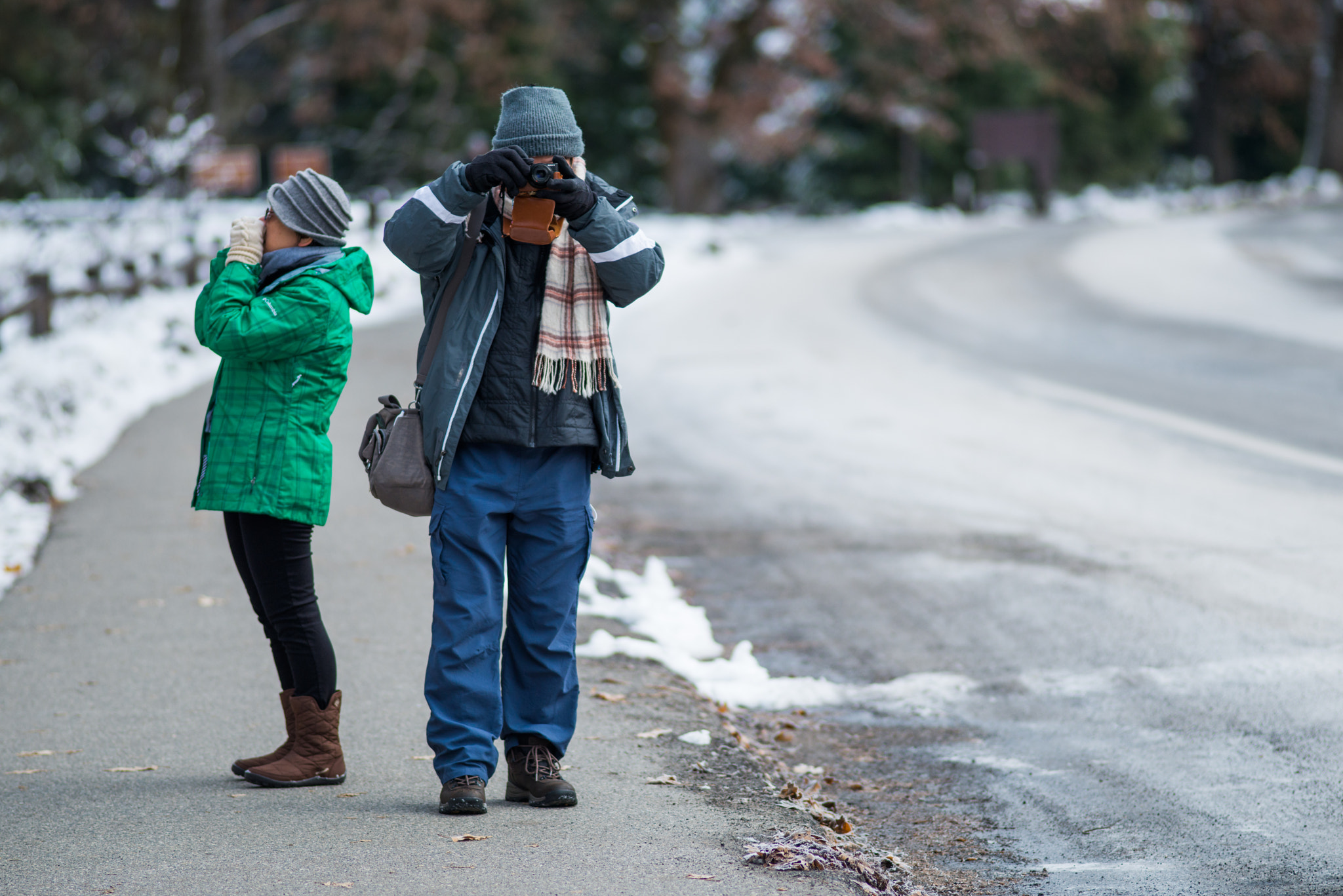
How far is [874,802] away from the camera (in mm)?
4715

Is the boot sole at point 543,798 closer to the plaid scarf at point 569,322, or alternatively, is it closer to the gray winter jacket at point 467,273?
the gray winter jacket at point 467,273

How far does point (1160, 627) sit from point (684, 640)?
1974 mm

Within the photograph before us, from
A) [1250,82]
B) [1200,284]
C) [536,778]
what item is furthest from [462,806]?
[1250,82]

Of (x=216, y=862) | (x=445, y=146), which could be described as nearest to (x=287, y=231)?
(x=216, y=862)

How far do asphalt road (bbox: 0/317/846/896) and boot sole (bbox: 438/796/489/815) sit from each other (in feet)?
0.10

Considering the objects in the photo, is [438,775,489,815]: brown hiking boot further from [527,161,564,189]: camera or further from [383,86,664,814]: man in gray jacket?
[527,161,564,189]: camera

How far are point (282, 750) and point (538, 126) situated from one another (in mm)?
1965

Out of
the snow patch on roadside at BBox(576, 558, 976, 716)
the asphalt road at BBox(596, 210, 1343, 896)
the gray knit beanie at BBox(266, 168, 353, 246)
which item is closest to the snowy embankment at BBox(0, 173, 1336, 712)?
the snow patch on roadside at BBox(576, 558, 976, 716)

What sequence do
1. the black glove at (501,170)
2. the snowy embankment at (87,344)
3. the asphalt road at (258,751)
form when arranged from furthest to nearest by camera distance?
the snowy embankment at (87,344) → the black glove at (501,170) → the asphalt road at (258,751)

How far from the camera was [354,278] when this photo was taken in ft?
14.6

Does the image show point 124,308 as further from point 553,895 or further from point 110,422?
point 553,895

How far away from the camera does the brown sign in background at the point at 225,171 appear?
23.8 m

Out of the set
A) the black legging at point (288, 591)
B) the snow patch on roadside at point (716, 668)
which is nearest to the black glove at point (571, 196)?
the black legging at point (288, 591)

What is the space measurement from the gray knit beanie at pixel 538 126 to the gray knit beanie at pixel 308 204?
1.97 feet
